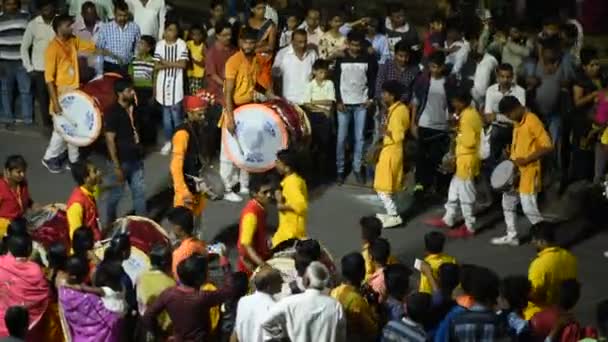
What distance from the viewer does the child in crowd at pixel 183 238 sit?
35.4 feet

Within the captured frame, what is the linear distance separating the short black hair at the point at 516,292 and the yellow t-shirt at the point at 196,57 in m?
7.22

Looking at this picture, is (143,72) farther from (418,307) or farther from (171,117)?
(418,307)

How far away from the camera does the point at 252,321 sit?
946cm

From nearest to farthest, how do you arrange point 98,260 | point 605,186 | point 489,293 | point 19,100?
point 489,293, point 98,260, point 605,186, point 19,100

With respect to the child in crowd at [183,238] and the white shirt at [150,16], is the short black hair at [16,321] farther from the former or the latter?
the white shirt at [150,16]

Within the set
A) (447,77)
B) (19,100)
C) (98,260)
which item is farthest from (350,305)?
(19,100)

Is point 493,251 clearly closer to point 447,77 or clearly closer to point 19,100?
point 447,77

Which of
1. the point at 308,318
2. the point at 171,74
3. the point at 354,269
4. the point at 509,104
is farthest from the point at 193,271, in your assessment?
the point at 171,74

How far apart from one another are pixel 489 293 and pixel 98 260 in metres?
3.18

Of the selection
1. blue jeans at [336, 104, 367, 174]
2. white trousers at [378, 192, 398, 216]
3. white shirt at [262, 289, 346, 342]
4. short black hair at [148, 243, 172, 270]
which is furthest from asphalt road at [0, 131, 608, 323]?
short black hair at [148, 243, 172, 270]

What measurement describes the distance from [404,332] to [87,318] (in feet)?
7.68

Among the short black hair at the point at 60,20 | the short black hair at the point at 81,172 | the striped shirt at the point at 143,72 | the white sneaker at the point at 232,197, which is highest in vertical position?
the short black hair at the point at 60,20

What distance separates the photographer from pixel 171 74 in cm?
1609

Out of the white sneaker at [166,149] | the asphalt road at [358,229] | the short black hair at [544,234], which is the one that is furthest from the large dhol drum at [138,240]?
the white sneaker at [166,149]
